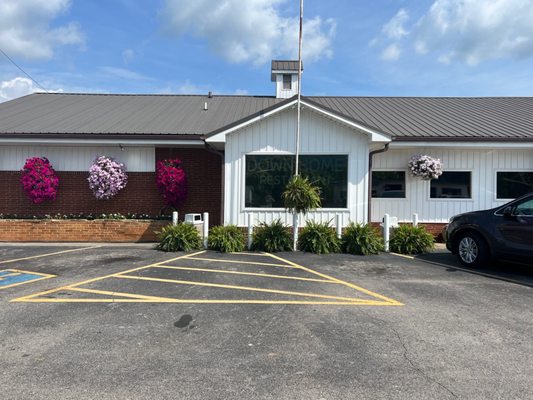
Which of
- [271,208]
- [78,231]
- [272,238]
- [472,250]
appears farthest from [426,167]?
[78,231]

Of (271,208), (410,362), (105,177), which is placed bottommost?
(410,362)

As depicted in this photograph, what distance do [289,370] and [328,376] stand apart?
1.18ft

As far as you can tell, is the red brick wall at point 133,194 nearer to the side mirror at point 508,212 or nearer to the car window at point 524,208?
the side mirror at point 508,212

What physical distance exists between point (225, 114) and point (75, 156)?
5942 millimetres

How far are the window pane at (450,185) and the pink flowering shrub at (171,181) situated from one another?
830cm

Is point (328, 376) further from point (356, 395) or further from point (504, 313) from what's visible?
point (504, 313)

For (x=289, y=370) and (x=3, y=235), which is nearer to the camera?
(x=289, y=370)

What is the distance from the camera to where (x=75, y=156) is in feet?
40.5

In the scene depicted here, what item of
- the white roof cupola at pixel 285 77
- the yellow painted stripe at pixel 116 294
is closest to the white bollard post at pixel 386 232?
the yellow painted stripe at pixel 116 294

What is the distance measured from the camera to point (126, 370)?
3.30 meters

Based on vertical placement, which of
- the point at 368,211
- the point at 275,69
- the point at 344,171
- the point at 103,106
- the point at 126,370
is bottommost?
the point at 126,370

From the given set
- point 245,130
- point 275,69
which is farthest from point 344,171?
point 275,69

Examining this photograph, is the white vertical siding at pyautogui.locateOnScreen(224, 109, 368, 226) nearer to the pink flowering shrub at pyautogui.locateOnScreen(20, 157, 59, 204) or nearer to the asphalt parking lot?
the asphalt parking lot

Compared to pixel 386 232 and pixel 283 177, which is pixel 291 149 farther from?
pixel 386 232
